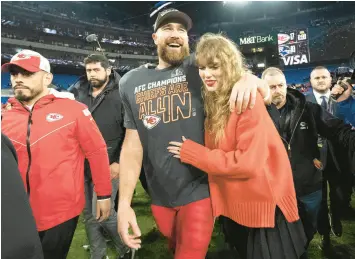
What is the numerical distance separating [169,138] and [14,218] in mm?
1159

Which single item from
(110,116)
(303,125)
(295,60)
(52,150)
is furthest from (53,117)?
(295,60)

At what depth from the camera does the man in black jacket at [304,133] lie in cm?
252

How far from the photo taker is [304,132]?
2627mm

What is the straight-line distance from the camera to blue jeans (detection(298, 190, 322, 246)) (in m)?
2.56

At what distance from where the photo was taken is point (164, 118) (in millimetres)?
1950

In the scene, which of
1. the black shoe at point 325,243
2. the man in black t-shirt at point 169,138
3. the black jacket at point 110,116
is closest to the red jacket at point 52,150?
the man in black t-shirt at point 169,138

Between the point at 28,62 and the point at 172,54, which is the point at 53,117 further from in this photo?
the point at 172,54

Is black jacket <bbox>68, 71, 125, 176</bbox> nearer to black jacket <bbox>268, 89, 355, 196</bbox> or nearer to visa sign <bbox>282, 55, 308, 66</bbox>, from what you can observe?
black jacket <bbox>268, 89, 355, 196</bbox>

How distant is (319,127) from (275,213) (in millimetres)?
1364

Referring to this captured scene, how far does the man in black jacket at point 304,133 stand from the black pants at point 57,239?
193 cm

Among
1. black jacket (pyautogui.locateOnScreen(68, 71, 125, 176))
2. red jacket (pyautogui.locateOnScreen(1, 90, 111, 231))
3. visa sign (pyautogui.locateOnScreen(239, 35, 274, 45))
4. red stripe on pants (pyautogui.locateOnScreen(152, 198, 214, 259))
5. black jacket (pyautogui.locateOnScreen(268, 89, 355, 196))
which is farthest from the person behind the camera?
visa sign (pyautogui.locateOnScreen(239, 35, 274, 45))

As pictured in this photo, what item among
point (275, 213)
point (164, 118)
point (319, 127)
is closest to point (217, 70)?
point (164, 118)

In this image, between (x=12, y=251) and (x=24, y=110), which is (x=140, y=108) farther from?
(x=12, y=251)

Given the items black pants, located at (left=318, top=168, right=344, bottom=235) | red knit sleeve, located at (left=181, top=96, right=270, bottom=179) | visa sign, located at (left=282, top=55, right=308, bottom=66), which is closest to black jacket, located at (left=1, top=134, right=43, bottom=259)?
red knit sleeve, located at (left=181, top=96, right=270, bottom=179)
